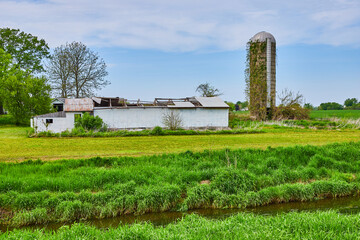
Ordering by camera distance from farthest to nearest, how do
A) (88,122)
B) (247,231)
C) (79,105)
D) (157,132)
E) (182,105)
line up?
(182,105), (79,105), (88,122), (157,132), (247,231)

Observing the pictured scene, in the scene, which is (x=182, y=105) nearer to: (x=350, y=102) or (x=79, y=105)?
(x=79, y=105)

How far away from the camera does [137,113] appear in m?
23.9

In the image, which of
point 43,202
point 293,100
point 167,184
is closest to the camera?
point 43,202

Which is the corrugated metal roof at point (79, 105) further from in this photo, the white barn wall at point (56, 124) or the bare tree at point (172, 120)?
the bare tree at point (172, 120)

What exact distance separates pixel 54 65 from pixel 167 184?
101 ft

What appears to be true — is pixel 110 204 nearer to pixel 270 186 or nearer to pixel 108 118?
pixel 270 186

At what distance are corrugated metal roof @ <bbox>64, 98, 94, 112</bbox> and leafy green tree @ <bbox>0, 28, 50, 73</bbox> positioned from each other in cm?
1679

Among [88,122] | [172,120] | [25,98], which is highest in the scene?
[25,98]

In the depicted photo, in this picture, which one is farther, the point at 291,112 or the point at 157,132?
the point at 291,112

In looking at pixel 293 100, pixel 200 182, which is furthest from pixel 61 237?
pixel 293 100

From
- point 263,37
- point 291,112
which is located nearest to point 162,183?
point 291,112

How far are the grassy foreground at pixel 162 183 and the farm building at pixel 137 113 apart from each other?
12.3m

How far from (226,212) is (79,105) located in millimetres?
18341

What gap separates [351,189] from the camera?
9828mm
